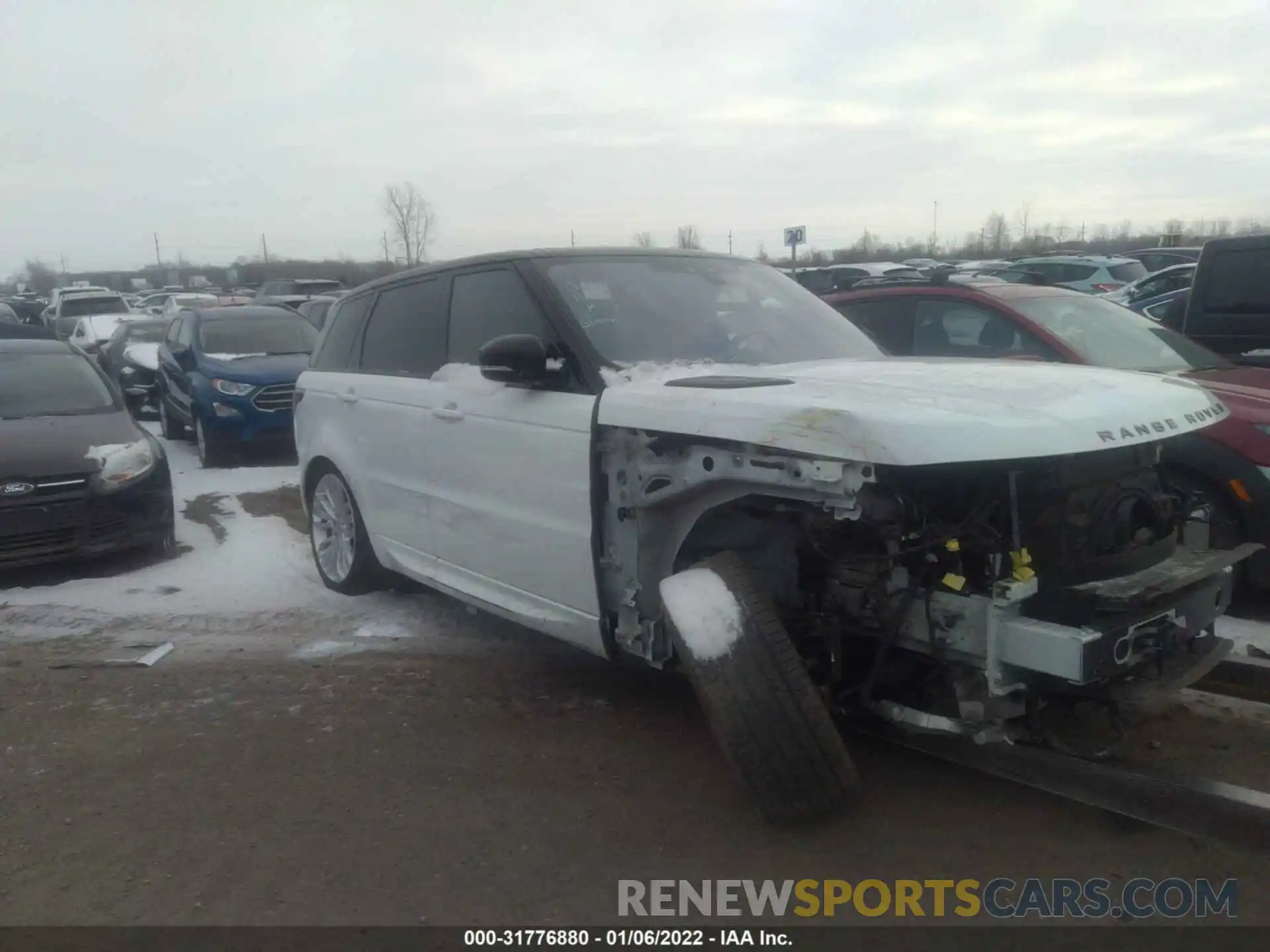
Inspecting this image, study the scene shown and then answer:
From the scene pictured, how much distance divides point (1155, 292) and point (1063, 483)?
16.6 meters

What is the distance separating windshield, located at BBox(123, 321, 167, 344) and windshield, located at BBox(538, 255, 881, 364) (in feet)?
47.2

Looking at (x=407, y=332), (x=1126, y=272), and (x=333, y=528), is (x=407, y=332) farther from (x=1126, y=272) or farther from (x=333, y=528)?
(x=1126, y=272)

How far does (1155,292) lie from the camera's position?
1756 cm

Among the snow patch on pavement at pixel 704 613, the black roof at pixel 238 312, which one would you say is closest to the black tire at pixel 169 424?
the black roof at pixel 238 312

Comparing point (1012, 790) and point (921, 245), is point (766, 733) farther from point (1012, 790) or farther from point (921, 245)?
point (921, 245)

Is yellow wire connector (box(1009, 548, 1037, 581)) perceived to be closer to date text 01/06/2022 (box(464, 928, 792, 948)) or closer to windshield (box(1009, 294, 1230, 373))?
date text 01/06/2022 (box(464, 928, 792, 948))

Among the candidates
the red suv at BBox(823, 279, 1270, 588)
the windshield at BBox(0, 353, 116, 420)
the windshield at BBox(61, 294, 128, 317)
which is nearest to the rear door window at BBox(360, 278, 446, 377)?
the red suv at BBox(823, 279, 1270, 588)

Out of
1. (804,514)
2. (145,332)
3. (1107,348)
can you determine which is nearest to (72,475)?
(804,514)

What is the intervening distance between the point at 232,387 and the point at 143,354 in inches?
230

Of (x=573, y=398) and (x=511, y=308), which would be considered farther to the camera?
(x=511, y=308)

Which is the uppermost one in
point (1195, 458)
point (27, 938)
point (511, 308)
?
point (511, 308)

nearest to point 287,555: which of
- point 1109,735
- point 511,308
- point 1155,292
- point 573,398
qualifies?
point 511,308

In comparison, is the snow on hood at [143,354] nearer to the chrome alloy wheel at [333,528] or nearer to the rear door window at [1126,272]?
the chrome alloy wheel at [333,528]

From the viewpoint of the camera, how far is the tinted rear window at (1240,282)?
7367mm
